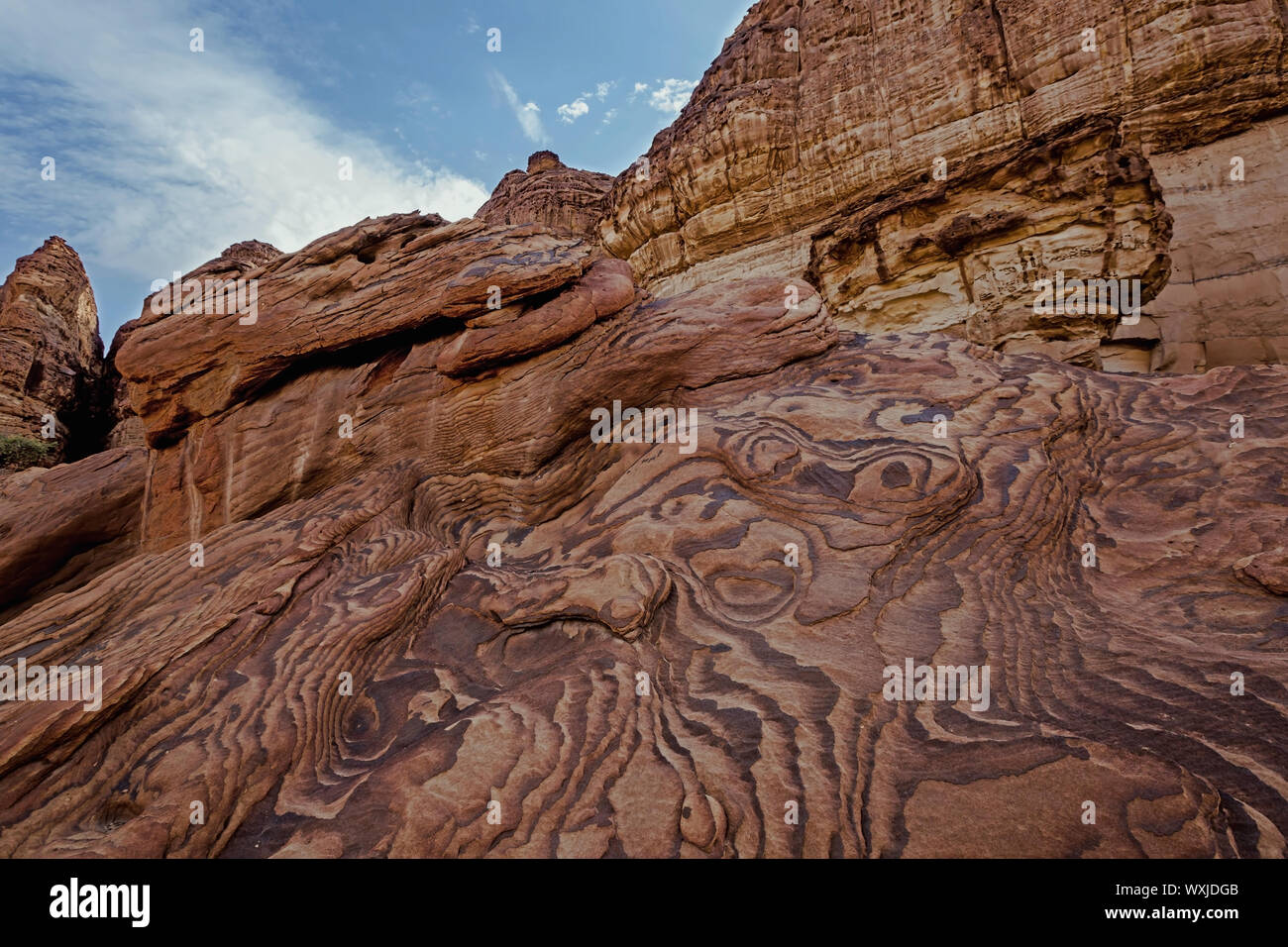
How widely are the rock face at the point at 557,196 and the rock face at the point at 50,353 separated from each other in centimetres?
1834

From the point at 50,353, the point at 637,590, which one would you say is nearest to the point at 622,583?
the point at 637,590

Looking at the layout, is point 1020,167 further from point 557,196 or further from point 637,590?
point 557,196

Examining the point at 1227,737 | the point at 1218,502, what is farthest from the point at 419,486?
the point at 1218,502

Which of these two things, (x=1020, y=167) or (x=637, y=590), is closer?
(x=637, y=590)

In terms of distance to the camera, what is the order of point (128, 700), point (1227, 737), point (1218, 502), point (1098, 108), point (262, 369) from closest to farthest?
point (1227, 737)
point (128, 700)
point (1218, 502)
point (262, 369)
point (1098, 108)

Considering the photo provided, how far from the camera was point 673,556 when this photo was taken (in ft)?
13.1

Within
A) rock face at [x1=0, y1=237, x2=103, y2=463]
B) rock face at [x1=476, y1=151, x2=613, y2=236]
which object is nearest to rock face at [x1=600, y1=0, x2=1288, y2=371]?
rock face at [x1=476, y1=151, x2=613, y2=236]

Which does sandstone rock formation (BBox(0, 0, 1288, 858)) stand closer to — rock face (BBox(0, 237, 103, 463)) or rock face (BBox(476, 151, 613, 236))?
rock face (BBox(0, 237, 103, 463))

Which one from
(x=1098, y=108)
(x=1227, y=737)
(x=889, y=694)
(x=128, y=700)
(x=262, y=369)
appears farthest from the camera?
(x=1098, y=108)

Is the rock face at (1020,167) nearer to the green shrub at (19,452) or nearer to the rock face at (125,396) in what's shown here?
the rock face at (125,396)

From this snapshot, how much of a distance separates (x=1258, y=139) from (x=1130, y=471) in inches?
547

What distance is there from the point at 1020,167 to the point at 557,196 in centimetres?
2226

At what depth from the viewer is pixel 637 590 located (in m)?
3.64
